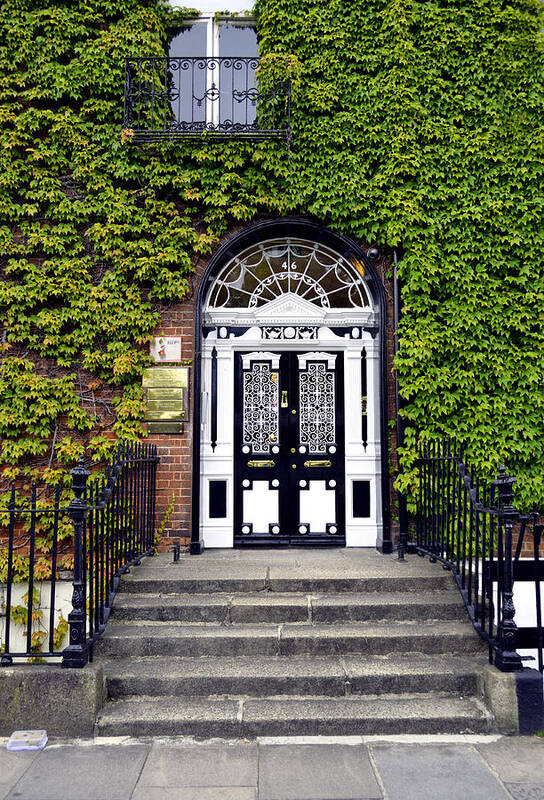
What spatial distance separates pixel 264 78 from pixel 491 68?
9.04 feet

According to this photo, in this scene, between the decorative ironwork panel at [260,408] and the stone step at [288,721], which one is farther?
the decorative ironwork panel at [260,408]

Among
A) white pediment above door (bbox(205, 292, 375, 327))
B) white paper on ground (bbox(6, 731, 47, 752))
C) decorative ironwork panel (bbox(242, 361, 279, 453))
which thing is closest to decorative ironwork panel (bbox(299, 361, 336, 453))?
decorative ironwork panel (bbox(242, 361, 279, 453))

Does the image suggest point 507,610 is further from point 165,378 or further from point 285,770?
point 165,378

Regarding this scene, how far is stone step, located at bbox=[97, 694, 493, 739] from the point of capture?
3631 millimetres

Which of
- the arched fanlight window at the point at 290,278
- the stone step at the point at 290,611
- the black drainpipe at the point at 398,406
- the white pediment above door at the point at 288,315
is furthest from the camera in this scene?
the arched fanlight window at the point at 290,278

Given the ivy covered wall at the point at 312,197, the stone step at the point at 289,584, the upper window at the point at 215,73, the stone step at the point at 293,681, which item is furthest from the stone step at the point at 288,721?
the upper window at the point at 215,73

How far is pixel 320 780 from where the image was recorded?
10.2 feet

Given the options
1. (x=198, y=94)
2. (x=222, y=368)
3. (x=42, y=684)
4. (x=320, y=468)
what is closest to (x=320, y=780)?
(x=42, y=684)

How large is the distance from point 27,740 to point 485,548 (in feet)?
12.5

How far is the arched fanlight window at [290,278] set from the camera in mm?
6926

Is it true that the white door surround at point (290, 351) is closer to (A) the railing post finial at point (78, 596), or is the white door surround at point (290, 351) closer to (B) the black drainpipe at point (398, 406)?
(B) the black drainpipe at point (398, 406)

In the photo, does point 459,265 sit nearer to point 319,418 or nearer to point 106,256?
point 319,418

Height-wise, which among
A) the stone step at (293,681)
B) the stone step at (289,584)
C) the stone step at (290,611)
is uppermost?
the stone step at (289,584)

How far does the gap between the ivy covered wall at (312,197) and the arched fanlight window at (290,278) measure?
44cm
